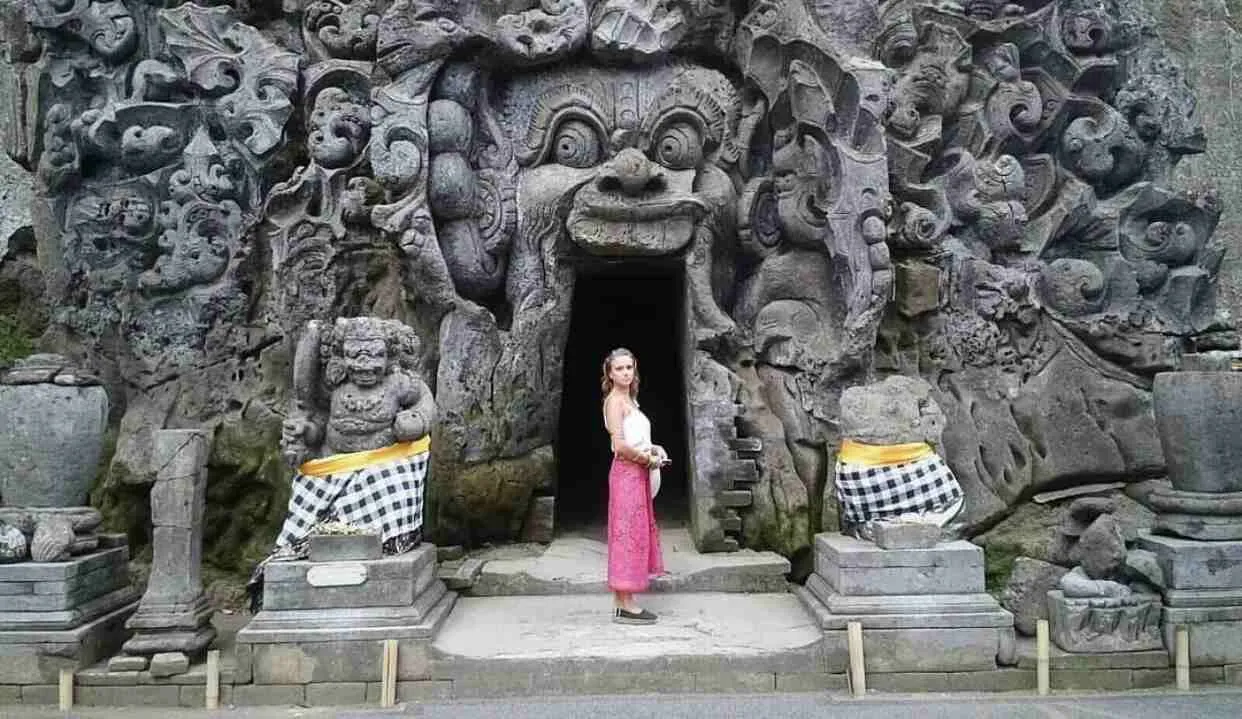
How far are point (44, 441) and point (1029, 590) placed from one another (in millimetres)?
6364

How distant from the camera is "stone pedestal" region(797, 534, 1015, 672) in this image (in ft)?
18.2

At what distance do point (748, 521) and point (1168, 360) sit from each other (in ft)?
13.1

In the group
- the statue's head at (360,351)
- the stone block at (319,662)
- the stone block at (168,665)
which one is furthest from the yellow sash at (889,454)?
the stone block at (168,665)

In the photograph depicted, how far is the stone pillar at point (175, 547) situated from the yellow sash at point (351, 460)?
659mm

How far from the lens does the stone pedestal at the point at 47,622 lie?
557 cm

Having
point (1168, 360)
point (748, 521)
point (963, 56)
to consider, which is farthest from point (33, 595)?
point (1168, 360)

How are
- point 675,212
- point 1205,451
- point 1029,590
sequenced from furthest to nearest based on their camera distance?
point 675,212, point 1029,590, point 1205,451

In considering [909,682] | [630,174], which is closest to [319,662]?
[909,682]

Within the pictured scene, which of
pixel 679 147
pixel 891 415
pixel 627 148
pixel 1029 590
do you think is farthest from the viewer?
pixel 679 147

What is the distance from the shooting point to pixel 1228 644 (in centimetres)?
565

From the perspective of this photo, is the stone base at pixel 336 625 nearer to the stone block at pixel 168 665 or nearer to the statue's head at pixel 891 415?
the stone block at pixel 168 665

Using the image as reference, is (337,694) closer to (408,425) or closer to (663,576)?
(408,425)

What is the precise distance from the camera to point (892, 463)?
615 cm

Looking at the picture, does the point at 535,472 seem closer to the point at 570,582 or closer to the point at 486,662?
the point at 570,582
